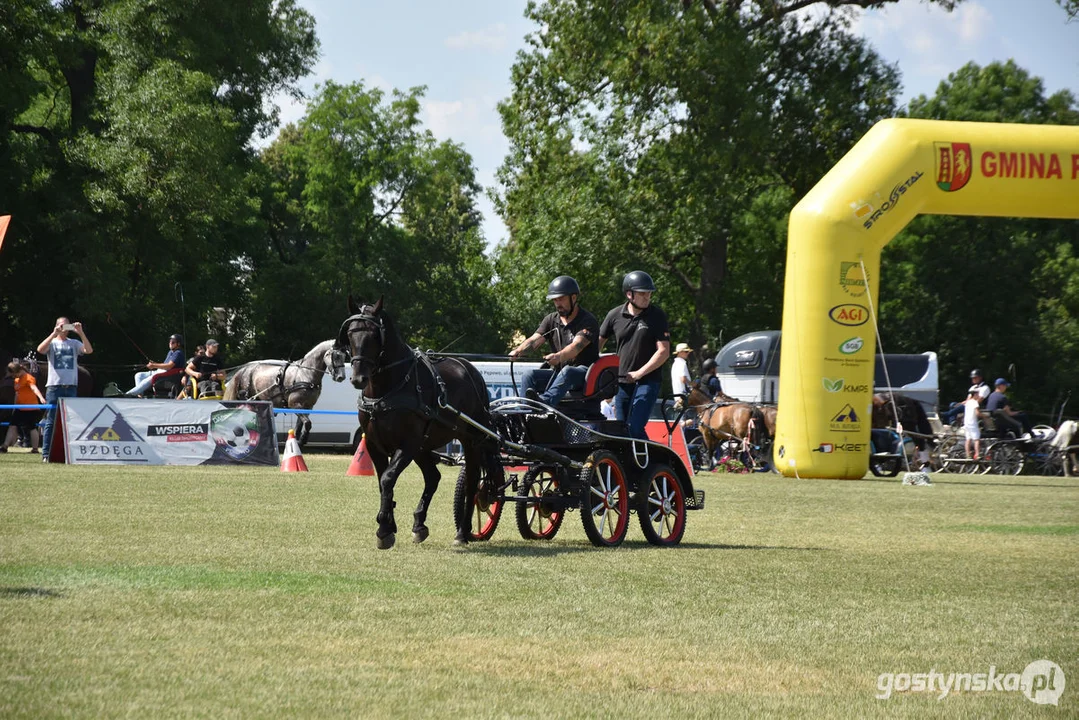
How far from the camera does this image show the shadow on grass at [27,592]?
7.41m

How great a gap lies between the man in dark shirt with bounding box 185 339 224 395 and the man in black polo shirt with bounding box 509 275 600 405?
51.8 feet

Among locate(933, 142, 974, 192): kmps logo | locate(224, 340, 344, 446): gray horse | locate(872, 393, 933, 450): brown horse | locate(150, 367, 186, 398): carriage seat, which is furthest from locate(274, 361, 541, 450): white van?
locate(933, 142, 974, 192): kmps logo

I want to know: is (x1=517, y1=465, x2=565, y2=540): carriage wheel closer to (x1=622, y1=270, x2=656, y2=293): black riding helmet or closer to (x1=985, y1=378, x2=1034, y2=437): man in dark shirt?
(x1=622, y1=270, x2=656, y2=293): black riding helmet

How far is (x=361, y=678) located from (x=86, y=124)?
106 feet

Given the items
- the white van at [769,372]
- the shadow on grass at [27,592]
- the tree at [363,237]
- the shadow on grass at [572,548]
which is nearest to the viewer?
the shadow on grass at [27,592]

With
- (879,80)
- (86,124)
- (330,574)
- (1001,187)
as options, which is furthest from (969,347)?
(330,574)

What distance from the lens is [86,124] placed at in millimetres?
35156

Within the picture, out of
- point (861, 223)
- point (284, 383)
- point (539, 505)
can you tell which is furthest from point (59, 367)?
point (539, 505)

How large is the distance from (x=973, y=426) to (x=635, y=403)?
2019cm

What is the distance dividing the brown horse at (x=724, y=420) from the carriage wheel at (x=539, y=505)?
15795 mm

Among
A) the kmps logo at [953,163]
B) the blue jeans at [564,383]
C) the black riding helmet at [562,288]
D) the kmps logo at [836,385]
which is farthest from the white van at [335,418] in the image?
the black riding helmet at [562,288]

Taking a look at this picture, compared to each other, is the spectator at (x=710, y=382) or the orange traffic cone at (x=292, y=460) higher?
the spectator at (x=710, y=382)

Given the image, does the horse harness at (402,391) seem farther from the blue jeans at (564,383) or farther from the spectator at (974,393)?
the spectator at (974,393)

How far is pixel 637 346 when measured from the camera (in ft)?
38.3
